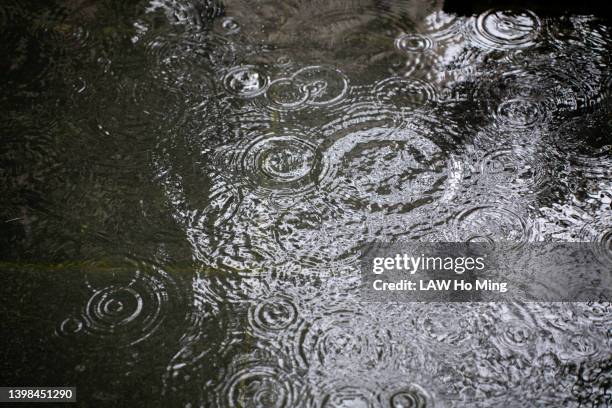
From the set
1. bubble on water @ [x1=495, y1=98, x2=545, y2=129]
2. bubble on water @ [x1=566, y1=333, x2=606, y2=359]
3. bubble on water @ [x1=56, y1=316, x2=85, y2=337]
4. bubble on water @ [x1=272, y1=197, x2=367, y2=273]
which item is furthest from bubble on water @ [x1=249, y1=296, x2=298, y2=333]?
bubble on water @ [x1=495, y1=98, x2=545, y2=129]

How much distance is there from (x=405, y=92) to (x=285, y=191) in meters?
0.56

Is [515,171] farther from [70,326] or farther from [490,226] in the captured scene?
[70,326]

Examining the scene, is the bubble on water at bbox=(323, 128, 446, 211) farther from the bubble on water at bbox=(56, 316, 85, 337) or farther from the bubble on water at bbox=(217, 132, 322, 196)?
the bubble on water at bbox=(56, 316, 85, 337)

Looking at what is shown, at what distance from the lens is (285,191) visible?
1.92 metres

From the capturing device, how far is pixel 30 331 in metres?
1.67

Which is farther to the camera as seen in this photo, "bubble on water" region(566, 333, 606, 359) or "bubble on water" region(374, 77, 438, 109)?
"bubble on water" region(374, 77, 438, 109)

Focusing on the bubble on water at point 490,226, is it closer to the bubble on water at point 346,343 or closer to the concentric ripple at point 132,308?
the bubble on water at point 346,343

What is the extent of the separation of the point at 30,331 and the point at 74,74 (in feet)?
3.17

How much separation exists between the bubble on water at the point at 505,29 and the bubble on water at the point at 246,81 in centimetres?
77

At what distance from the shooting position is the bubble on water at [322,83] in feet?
7.01

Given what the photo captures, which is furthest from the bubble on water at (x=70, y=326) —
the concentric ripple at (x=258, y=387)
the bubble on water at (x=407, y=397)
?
the bubble on water at (x=407, y=397)

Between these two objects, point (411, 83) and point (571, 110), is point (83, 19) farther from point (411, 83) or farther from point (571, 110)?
point (571, 110)

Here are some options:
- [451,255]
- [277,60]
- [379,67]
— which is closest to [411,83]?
[379,67]

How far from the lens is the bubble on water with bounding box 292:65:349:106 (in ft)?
7.01
